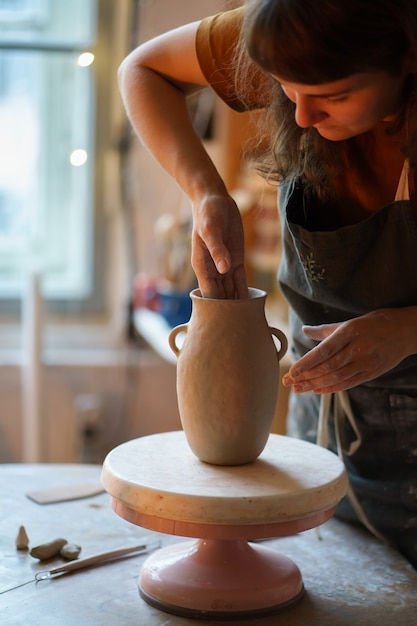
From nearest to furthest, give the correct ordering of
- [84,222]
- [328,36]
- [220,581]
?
[328,36], [220,581], [84,222]

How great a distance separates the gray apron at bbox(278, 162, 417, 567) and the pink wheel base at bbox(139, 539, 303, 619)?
0.23m

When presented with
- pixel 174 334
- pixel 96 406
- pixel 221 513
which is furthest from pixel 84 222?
pixel 221 513

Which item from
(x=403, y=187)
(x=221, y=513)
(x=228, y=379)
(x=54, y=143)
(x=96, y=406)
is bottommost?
(x=96, y=406)

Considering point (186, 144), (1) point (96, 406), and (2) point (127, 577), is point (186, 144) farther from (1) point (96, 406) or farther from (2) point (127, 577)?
(1) point (96, 406)

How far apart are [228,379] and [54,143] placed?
6.74 feet

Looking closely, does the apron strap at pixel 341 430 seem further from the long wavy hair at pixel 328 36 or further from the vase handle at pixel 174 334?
the long wavy hair at pixel 328 36

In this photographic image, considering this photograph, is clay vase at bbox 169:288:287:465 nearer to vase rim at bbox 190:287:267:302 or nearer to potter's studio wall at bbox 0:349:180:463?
vase rim at bbox 190:287:267:302

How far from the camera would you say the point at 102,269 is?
10.5ft

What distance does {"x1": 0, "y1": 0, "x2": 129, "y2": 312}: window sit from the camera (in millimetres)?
2982

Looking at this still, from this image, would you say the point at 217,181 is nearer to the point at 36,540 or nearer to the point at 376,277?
the point at 376,277

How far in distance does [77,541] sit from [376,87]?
33.3 inches

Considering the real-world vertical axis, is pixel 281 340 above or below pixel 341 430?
above

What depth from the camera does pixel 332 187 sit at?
1.35 meters

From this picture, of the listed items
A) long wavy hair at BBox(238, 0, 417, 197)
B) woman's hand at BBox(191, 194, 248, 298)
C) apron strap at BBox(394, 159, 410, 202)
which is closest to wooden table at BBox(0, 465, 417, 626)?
woman's hand at BBox(191, 194, 248, 298)
